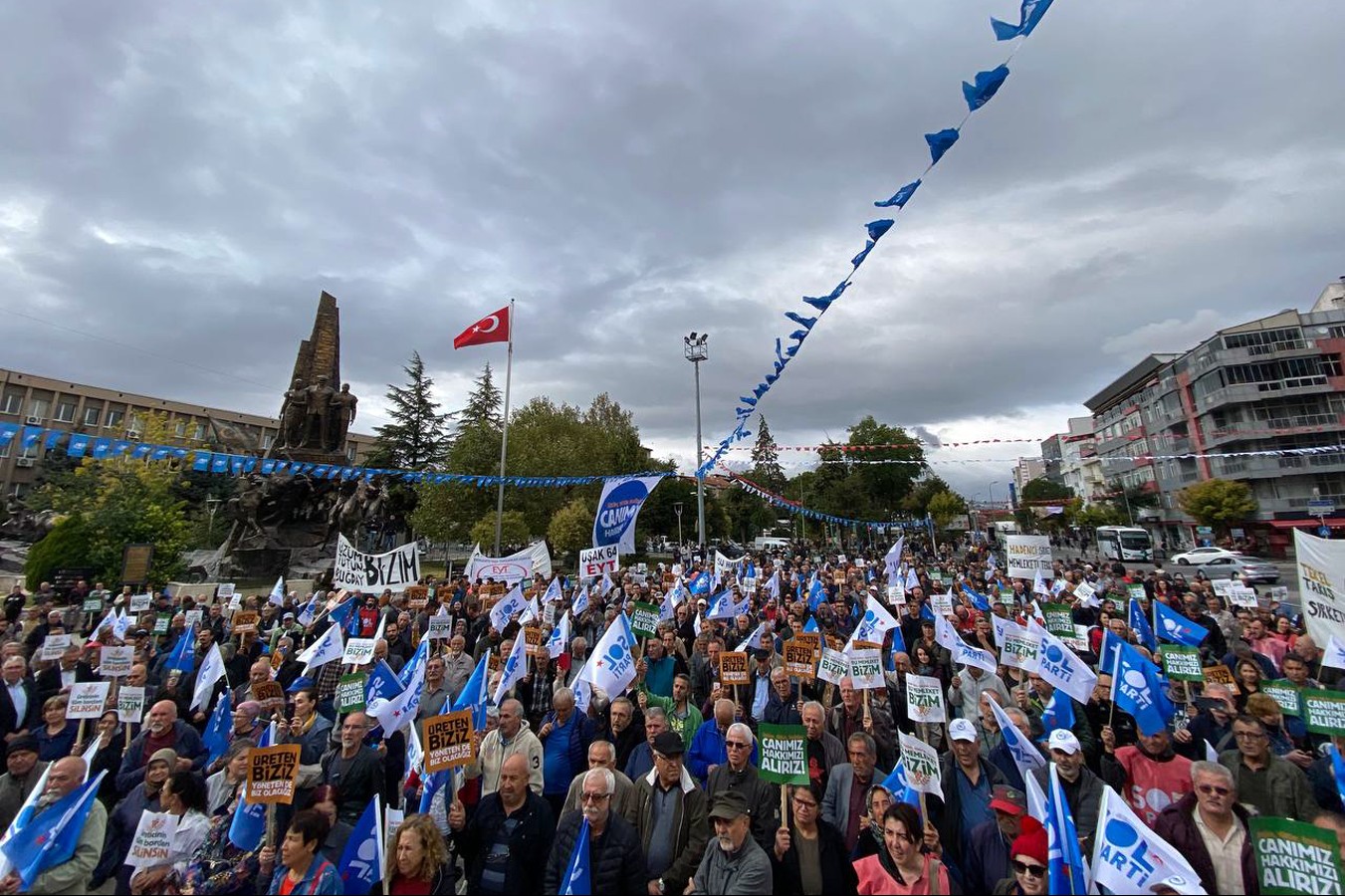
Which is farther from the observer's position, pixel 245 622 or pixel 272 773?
pixel 245 622

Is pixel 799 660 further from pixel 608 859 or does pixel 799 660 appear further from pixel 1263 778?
pixel 1263 778

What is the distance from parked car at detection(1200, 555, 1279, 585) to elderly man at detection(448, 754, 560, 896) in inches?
1064

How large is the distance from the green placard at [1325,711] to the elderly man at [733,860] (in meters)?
5.06

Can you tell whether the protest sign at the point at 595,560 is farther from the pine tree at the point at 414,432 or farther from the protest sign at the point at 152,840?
the pine tree at the point at 414,432

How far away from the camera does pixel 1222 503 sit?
1661 inches

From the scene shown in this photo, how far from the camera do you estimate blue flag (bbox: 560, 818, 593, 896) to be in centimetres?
369

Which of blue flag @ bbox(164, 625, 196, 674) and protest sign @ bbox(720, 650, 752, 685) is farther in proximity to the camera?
blue flag @ bbox(164, 625, 196, 674)

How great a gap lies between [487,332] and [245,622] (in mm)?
14859

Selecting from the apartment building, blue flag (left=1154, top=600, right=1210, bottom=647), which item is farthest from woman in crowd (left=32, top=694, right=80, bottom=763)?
the apartment building

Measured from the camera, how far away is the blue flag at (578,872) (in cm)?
369

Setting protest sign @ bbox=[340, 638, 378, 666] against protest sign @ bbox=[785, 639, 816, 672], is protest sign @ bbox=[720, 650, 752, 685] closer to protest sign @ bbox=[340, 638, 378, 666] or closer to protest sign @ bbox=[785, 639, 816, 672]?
protest sign @ bbox=[785, 639, 816, 672]

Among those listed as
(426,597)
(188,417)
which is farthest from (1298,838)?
(188,417)

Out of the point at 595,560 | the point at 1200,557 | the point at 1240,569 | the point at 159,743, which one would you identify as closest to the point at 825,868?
the point at 159,743

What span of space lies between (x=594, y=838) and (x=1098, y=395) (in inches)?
3354
